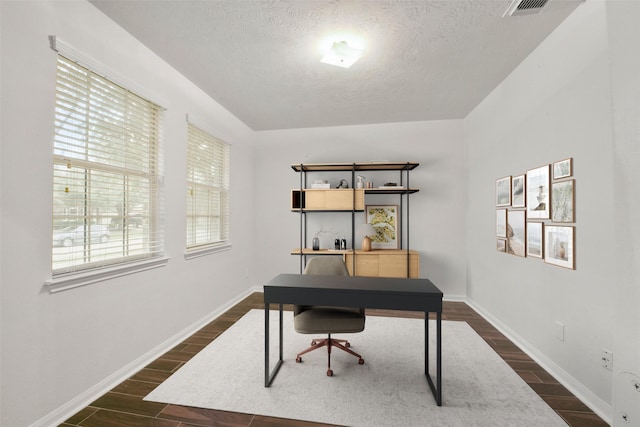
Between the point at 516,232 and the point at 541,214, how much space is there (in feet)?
1.55

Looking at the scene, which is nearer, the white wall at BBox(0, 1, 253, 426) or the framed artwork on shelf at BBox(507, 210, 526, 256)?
the white wall at BBox(0, 1, 253, 426)

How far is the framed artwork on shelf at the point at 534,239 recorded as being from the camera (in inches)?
98.7

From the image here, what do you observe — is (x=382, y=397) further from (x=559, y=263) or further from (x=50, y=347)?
(x=50, y=347)

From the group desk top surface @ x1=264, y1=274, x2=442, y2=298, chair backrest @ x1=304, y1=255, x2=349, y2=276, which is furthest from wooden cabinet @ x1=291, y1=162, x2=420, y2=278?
desk top surface @ x1=264, y1=274, x2=442, y2=298

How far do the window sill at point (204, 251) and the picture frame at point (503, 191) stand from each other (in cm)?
361

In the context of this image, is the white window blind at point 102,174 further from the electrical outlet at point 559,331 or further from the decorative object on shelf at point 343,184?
the electrical outlet at point 559,331

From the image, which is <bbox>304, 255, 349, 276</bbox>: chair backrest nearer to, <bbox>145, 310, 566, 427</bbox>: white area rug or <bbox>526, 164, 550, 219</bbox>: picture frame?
<bbox>145, 310, 566, 427</bbox>: white area rug

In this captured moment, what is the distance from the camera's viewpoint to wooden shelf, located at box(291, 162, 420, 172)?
4.14 meters

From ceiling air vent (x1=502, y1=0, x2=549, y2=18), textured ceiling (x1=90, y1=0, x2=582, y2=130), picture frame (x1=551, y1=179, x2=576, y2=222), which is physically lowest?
picture frame (x1=551, y1=179, x2=576, y2=222)

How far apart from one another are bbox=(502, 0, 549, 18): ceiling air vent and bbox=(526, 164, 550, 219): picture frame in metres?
1.22

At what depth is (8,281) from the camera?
1.53 metres

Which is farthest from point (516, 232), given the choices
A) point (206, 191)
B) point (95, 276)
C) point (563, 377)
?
point (95, 276)

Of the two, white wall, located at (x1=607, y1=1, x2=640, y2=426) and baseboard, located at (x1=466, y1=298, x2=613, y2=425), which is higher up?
white wall, located at (x1=607, y1=1, x2=640, y2=426)

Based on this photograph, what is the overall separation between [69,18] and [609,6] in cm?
326
